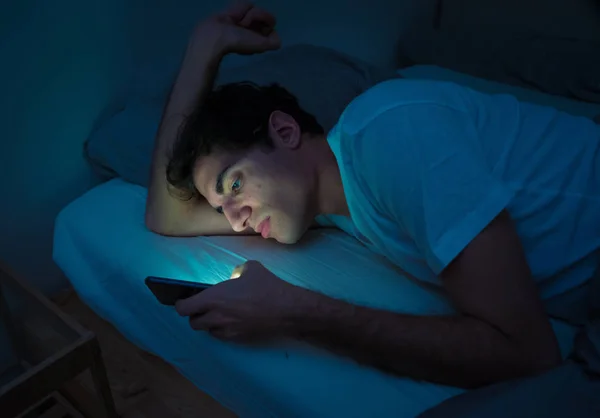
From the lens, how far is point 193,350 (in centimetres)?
103

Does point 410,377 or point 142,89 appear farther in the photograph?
point 142,89

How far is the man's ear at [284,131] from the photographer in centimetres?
104

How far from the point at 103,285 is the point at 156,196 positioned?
23 centimetres

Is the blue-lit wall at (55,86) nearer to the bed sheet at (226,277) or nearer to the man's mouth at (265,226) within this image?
the bed sheet at (226,277)

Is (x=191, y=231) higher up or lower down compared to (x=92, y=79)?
lower down

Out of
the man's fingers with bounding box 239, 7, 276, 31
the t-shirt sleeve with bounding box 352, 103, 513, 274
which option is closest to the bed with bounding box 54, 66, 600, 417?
the t-shirt sleeve with bounding box 352, 103, 513, 274

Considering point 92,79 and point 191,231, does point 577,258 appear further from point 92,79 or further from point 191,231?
point 92,79

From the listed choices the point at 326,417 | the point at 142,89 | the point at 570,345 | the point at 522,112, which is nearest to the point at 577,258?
the point at 570,345

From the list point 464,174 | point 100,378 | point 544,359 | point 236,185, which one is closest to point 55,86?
point 236,185

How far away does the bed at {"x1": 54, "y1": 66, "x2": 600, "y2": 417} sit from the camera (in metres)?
0.86

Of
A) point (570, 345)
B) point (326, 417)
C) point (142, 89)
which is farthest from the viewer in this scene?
point (142, 89)

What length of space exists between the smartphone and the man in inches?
1.6

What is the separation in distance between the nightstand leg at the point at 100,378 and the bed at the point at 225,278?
127 millimetres

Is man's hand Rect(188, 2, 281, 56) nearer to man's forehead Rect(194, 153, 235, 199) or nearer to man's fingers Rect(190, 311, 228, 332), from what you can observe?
man's forehead Rect(194, 153, 235, 199)
